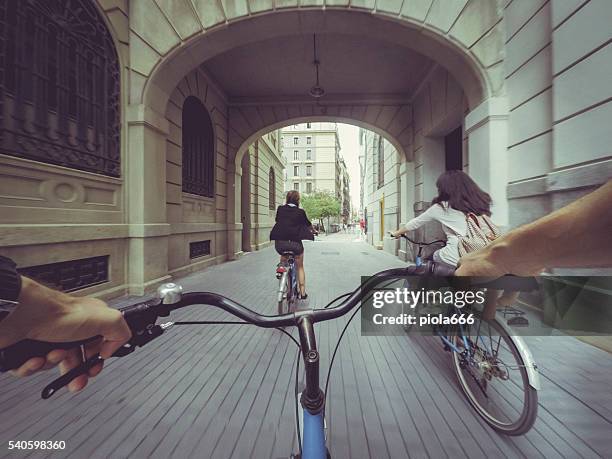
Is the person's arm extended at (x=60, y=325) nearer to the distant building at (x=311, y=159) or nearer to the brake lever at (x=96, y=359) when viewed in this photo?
the brake lever at (x=96, y=359)

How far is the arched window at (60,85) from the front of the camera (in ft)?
12.1

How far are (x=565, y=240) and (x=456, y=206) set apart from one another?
206cm

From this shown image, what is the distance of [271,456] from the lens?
179cm

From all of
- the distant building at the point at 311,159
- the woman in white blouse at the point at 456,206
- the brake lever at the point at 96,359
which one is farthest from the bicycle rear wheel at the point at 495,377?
the distant building at the point at 311,159

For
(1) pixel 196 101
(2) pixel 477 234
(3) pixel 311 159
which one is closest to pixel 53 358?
(2) pixel 477 234

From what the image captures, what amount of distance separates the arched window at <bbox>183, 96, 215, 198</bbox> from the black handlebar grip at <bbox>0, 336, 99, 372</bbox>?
25.3 feet

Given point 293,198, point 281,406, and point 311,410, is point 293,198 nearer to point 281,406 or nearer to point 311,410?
point 281,406

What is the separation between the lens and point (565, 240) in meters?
0.76

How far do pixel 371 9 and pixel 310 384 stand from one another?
660 centimetres

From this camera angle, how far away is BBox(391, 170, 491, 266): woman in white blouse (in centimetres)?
263

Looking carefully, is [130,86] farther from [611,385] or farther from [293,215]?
[611,385]

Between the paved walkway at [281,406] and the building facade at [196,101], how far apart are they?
7.20ft

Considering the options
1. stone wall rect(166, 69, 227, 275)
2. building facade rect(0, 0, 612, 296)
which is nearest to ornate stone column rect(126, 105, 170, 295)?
building facade rect(0, 0, 612, 296)

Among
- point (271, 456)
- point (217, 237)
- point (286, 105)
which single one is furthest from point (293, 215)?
point (286, 105)
